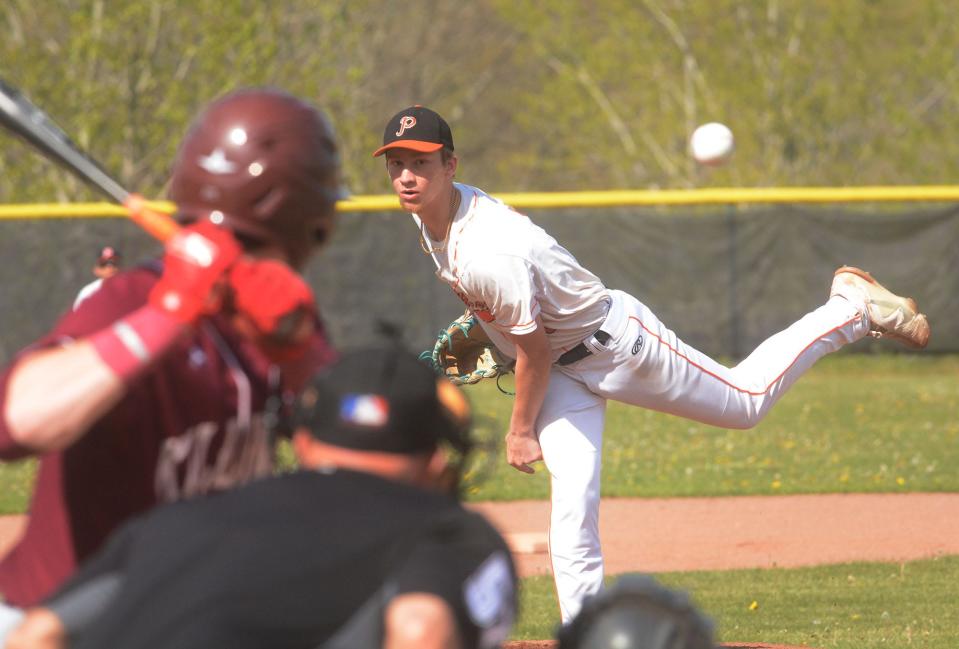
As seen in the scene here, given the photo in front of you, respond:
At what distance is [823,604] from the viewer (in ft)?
22.1

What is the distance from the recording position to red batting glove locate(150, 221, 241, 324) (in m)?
2.21

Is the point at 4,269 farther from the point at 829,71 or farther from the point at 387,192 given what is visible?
the point at 829,71

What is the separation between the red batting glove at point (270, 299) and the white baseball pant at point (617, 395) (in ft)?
9.96

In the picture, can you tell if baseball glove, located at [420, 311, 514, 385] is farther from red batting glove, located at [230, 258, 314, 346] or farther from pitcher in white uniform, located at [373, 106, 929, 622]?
red batting glove, located at [230, 258, 314, 346]

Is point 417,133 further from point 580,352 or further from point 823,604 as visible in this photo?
point 823,604

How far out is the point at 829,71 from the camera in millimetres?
24594

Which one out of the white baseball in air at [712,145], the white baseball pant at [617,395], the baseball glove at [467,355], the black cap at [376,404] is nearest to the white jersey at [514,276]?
the white baseball pant at [617,395]

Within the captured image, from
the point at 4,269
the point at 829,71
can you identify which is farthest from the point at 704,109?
the point at 4,269

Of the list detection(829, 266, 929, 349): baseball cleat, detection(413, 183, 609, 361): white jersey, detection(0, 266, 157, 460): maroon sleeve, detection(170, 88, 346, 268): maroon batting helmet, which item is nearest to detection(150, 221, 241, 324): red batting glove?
detection(0, 266, 157, 460): maroon sleeve

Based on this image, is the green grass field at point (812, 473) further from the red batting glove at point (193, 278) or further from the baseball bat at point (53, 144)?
the baseball bat at point (53, 144)

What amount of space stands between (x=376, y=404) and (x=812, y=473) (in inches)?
346

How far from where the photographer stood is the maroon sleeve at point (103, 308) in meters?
2.35

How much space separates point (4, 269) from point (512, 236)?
1286 cm

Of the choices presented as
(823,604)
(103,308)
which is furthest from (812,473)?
(103,308)
